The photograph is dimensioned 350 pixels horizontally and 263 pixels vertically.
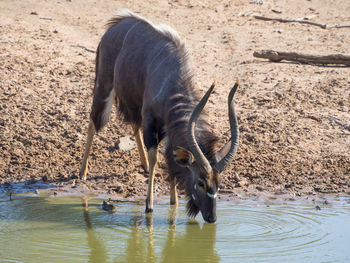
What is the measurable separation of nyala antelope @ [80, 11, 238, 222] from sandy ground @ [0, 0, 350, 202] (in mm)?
623

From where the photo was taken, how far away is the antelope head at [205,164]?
5.51 m

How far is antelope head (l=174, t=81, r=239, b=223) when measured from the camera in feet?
18.1

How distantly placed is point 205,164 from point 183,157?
0.36 meters

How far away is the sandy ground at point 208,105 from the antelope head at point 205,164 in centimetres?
154

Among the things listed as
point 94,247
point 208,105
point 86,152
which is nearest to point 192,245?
point 94,247

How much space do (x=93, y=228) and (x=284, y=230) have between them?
5.96ft

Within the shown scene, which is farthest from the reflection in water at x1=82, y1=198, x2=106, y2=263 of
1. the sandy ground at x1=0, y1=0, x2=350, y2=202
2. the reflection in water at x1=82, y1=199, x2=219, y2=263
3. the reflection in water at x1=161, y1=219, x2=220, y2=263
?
the sandy ground at x1=0, y1=0, x2=350, y2=202

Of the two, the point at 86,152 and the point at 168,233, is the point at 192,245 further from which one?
the point at 86,152

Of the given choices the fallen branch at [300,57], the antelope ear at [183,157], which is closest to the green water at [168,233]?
the antelope ear at [183,157]

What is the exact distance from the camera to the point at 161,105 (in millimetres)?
6270

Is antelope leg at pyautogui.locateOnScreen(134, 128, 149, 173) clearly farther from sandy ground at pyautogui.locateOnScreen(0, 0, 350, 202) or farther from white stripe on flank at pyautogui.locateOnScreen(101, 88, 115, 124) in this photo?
white stripe on flank at pyautogui.locateOnScreen(101, 88, 115, 124)

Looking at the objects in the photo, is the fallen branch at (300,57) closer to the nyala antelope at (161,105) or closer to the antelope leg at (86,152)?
the nyala antelope at (161,105)

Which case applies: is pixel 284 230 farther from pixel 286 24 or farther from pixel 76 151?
pixel 286 24

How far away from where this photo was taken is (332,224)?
20.1 feet
